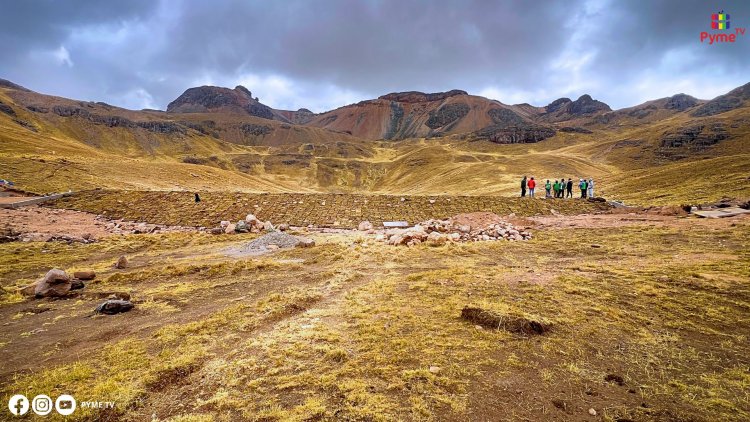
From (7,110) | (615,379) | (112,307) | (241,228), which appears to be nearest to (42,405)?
(112,307)

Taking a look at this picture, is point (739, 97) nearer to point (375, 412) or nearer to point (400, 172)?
point (400, 172)

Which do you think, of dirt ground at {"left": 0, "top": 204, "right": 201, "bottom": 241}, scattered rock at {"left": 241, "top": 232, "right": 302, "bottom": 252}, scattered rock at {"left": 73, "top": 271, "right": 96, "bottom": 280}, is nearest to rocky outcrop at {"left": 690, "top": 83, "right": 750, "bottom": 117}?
scattered rock at {"left": 241, "top": 232, "right": 302, "bottom": 252}

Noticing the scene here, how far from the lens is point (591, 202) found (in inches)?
1128

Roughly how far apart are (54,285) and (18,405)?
23.1 feet

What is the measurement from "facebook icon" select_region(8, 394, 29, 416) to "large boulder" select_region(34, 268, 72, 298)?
21.0 feet

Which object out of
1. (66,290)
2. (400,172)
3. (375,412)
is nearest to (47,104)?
(400,172)

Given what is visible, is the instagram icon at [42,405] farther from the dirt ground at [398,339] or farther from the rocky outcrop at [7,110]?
the rocky outcrop at [7,110]

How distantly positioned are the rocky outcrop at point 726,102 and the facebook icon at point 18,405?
23698cm

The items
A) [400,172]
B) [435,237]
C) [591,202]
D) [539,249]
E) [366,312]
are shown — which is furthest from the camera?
[400,172]

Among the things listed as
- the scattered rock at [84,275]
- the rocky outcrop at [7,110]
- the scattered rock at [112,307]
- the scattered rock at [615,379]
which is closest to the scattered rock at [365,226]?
the scattered rock at [84,275]

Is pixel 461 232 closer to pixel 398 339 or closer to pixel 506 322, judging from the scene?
pixel 506 322

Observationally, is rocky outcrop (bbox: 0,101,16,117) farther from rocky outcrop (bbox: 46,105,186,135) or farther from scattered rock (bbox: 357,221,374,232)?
scattered rock (bbox: 357,221,374,232)

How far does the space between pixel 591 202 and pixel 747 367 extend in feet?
83.1

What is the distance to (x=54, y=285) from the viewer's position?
1099cm
